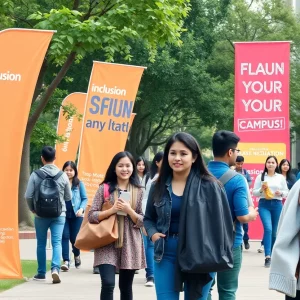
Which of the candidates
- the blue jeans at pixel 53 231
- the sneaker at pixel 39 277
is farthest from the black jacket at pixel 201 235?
the sneaker at pixel 39 277

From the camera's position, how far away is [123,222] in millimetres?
8688

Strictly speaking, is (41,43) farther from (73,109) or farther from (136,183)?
(73,109)

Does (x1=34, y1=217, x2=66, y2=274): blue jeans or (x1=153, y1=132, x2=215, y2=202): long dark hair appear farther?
(x1=34, y1=217, x2=66, y2=274): blue jeans

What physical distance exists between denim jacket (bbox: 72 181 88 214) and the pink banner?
202 inches

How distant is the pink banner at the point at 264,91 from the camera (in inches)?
736

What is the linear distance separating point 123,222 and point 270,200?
708 cm

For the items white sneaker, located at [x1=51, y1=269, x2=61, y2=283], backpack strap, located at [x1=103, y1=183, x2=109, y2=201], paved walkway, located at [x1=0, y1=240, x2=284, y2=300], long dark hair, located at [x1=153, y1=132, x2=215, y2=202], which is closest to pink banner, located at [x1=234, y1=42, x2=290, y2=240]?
paved walkway, located at [x1=0, y1=240, x2=284, y2=300]

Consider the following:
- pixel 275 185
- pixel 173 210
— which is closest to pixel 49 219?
pixel 275 185

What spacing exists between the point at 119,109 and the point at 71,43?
151cm

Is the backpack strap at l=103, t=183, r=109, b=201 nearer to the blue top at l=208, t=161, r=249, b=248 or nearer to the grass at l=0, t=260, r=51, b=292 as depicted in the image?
the blue top at l=208, t=161, r=249, b=248

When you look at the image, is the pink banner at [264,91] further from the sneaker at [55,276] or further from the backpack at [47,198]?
the sneaker at [55,276]

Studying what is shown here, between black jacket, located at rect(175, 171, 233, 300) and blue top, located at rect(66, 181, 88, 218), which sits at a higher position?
A: blue top, located at rect(66, 181, 88, 218)

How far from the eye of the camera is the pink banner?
18688 mm

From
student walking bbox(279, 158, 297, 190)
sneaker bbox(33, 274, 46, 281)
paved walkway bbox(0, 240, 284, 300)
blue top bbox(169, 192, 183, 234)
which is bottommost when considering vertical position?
paved walkway bbox(0, 240, 284, 300)
